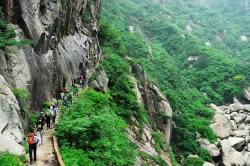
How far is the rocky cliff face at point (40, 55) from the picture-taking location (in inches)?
852

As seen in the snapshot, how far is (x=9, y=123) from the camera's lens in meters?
20.5

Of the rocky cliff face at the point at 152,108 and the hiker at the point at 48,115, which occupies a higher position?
the hiker at the point at 48,115

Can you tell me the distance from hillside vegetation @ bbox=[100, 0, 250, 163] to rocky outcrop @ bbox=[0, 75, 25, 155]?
78.1ft

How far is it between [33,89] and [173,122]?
78.9 feet

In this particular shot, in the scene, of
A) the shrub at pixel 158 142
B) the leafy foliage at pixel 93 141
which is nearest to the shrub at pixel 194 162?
the shrub at pixel 158 142

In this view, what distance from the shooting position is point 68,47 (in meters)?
37.3

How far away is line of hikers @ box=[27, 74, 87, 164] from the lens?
63.9 ft

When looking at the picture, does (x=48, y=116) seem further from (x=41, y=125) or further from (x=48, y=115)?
(x=41, y=125)

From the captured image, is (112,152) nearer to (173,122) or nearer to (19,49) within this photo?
(19,49)

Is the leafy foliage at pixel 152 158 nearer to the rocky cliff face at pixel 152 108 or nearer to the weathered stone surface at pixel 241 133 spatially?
the rocky cliff face at pixel 152 108

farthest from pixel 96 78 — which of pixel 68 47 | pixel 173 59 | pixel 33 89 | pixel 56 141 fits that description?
pixel 173 59

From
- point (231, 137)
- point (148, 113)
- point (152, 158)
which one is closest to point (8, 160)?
point (152, 158)

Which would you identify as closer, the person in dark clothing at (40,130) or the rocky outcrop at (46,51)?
the person in dark clothing at (40,130)

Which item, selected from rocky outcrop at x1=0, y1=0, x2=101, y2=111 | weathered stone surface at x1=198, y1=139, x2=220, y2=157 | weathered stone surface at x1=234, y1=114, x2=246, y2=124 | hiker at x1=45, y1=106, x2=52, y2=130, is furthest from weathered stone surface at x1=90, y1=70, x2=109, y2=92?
weathered stone surface at x1=234, y1=114, x2=246, y2=124
